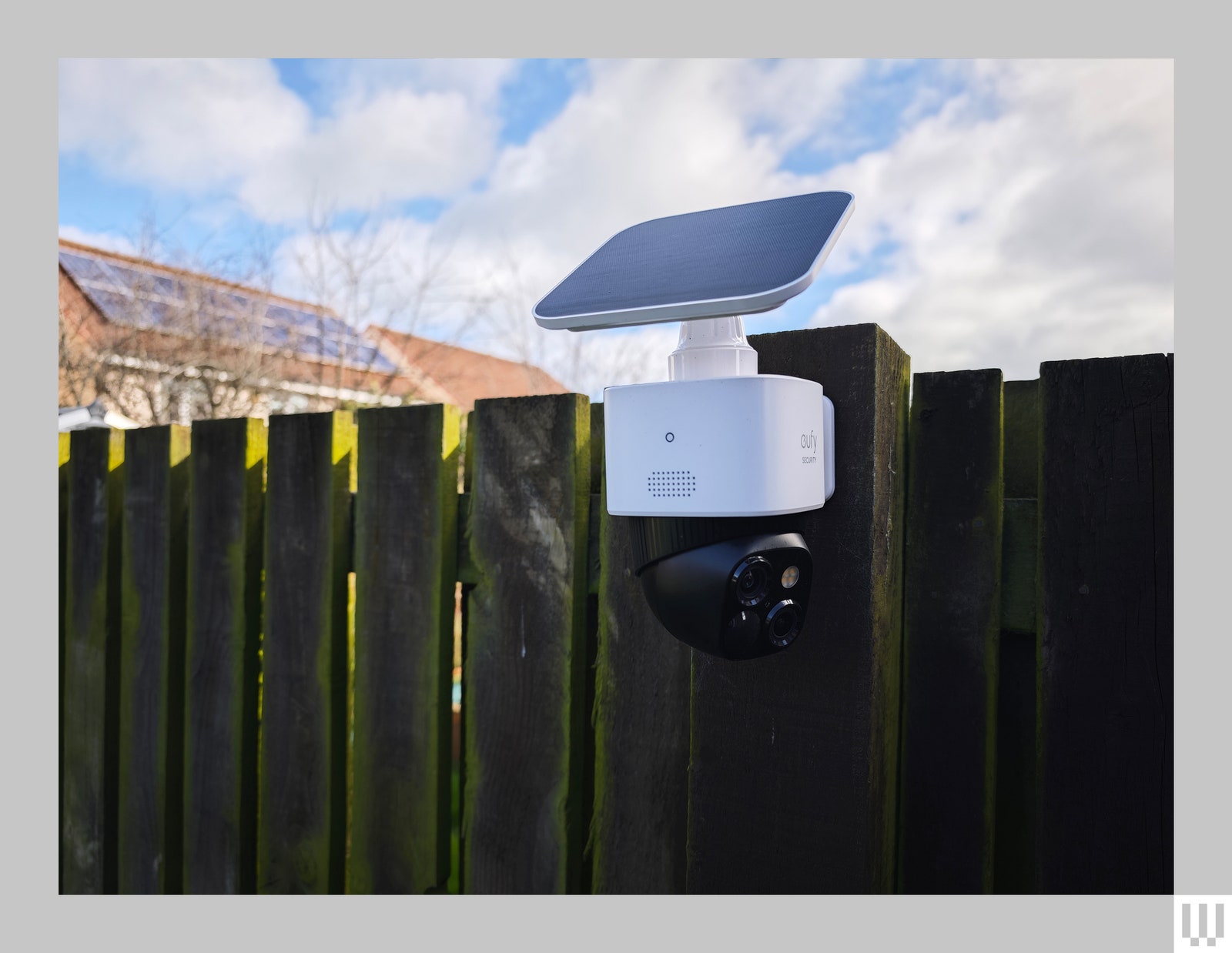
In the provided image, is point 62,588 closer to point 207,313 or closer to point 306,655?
point 306,655

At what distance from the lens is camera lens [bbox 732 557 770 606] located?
1.00 metres

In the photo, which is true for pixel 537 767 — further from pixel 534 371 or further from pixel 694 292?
pixel 534 371

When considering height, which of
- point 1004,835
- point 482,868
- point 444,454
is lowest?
point 482,868

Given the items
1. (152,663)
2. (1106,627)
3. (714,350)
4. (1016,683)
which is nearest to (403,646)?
(152,663)

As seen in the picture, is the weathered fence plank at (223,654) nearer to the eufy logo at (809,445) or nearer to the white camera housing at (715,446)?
the white camera housing at (715,446)

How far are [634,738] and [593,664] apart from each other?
192mm

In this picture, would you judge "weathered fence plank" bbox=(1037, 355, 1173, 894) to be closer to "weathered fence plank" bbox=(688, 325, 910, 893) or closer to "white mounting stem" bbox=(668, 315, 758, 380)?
"weathered fence plank" bbox=(688, 325, 910, 893)

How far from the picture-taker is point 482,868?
5.53 feet

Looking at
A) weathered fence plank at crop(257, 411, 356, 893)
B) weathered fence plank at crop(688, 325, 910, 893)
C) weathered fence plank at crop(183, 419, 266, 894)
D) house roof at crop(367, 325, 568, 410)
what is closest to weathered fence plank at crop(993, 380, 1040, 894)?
weathered fence plank at crop(688, 325, 910, 893)

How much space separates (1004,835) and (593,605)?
2.77 feet

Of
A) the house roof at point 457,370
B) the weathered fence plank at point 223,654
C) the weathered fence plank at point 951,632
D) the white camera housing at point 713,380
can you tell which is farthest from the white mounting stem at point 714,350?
the house roof at point 457,370

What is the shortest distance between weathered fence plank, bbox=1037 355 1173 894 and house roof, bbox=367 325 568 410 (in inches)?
189

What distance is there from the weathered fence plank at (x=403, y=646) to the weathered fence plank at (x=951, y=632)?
0.97 meters

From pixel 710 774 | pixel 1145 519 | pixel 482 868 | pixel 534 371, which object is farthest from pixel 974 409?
pixel 534 371
